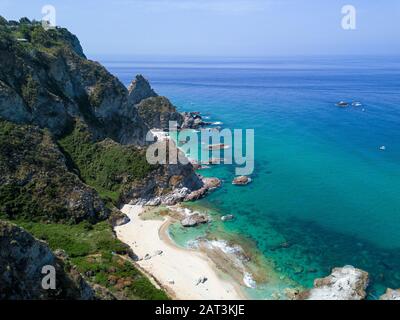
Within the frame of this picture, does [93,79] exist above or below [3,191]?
above

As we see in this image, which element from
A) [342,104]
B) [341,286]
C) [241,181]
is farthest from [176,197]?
[342,104]

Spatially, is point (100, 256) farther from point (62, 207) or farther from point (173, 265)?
point (62, 207)

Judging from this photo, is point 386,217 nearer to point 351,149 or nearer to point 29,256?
point 351,149

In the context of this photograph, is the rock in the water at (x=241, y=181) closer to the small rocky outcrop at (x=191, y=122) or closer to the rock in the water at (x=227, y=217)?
the rock in the water at (x=227, y=217)

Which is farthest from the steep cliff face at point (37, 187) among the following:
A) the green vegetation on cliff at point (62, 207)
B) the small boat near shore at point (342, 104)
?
the small boat near shore at point (342, 104)

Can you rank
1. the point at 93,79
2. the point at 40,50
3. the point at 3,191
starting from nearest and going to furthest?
the point at 3,191
the point at 40,50
the point at 93,79

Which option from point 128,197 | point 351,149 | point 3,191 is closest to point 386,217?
point 351,149
